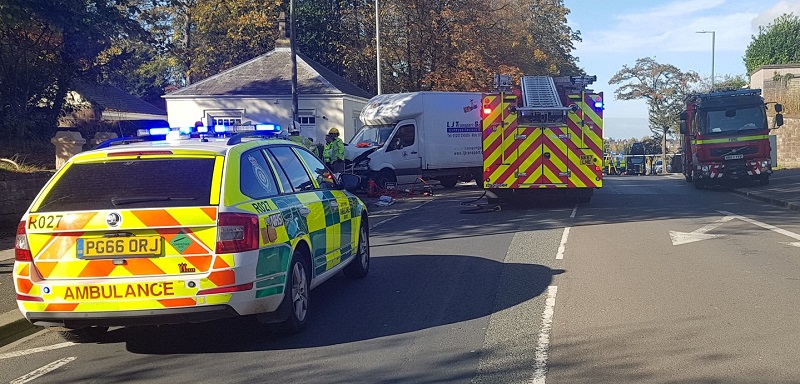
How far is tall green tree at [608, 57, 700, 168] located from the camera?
62.7 meters

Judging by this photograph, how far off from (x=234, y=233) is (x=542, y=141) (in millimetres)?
12072

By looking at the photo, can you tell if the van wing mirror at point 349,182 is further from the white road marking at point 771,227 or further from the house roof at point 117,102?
the house roof at point 117,102

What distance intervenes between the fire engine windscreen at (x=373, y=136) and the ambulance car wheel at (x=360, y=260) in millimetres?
14808

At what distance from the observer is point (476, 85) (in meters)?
38.0

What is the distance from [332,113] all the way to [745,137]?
17.6m

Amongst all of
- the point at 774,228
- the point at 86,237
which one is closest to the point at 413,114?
the point at 774,228

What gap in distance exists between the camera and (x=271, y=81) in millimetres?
35094

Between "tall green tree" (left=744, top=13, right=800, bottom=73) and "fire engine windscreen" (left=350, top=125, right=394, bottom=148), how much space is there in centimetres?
3863

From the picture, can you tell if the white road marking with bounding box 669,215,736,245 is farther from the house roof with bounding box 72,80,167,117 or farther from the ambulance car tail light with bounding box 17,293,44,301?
the house roof with bounding box 72,80,167,117

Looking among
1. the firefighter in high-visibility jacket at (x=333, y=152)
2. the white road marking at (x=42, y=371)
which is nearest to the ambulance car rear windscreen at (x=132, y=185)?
the white road marking at (x=42, y=371)

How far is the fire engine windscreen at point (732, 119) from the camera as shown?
893 inches

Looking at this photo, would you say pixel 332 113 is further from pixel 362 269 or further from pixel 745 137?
pixel 362 269

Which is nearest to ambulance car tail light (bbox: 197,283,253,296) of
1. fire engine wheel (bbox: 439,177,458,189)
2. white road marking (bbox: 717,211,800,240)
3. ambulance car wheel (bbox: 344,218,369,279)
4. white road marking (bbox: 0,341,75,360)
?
white road marking (bbox: 0,341,75,360)

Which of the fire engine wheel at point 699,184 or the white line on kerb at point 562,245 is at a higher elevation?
the fire engine wheel at point 699,184
